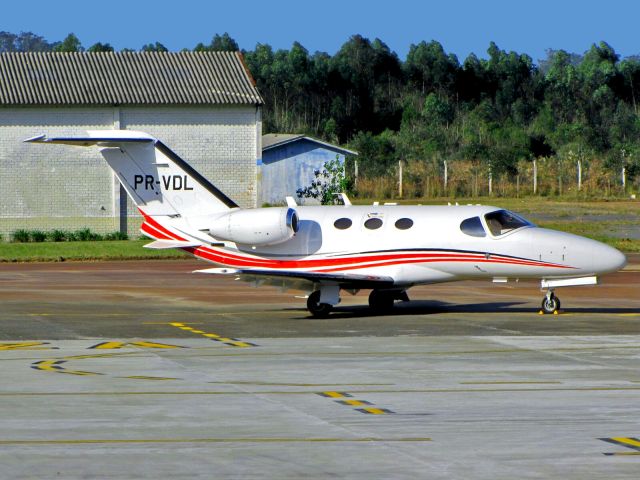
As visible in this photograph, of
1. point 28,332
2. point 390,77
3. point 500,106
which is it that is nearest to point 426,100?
point 500,106

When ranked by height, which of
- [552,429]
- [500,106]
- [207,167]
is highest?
[500,106]

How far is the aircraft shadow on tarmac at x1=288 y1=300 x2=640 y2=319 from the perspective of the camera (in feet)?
85.3

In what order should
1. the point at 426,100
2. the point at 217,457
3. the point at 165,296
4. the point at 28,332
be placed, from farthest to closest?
the point at 426,100
the point at 165,296
the point at 28,332
the point at 217,457

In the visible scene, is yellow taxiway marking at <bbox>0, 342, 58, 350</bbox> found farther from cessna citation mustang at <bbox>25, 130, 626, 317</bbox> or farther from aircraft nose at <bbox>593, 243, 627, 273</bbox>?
aircraft nose at <bbox>593, 243, 627, 273</bbox>

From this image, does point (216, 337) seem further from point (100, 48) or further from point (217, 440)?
point (100, 48)

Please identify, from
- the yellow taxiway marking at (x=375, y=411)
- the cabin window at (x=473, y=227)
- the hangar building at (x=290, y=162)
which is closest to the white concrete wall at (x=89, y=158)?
the hangar building at (x=290, y=162)

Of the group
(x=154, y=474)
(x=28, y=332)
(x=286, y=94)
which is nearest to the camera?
(x=154, y=474)

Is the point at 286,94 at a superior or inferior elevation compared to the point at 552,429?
superior

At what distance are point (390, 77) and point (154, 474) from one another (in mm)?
117746

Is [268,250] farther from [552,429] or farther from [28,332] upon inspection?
[552,429]

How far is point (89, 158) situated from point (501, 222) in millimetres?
33189

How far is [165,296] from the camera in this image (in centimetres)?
2994

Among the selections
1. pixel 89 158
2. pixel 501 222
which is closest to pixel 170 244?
pixel 501 222

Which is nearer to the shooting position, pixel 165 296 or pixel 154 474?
pixel 154 474
